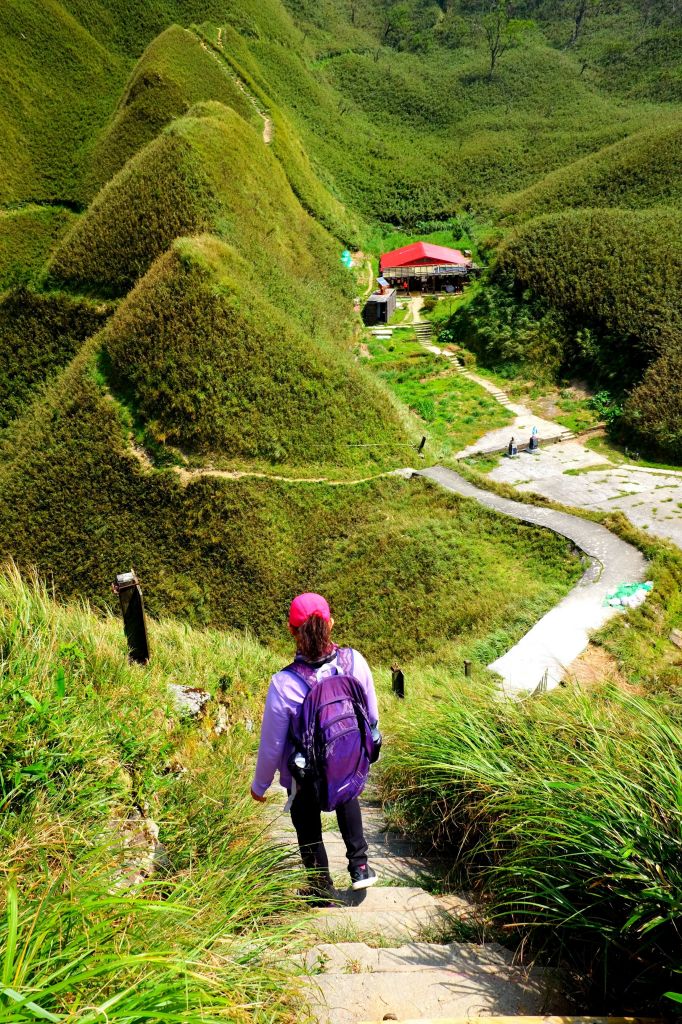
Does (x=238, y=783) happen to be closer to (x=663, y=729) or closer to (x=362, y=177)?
(x=663, y=729)

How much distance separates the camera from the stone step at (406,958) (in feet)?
8.51

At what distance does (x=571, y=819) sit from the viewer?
2.81 metres

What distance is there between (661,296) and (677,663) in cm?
2286

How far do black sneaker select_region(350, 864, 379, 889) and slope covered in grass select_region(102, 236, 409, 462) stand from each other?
61.4 ft

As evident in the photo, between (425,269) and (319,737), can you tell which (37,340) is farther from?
(319,737)

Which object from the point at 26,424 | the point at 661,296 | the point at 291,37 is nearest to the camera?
the point at 26,424

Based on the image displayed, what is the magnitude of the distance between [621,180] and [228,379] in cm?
3328

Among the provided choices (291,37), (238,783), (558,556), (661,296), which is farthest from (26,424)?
(291,37)

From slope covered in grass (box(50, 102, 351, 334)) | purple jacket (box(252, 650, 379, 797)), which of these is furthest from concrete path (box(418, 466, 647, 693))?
slope covered in grass (box(50, 102, 351, 334))

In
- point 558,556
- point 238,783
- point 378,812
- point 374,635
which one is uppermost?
point 238,783

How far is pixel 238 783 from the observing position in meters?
3.99

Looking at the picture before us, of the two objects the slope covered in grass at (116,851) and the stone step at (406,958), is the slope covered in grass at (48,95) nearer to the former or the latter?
the slope covered in grass at (116,851)

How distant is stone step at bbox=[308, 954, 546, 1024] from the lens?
232 centimetres

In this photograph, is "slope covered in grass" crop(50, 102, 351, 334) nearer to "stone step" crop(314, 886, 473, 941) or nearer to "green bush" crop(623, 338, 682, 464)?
"green bush" crop(623, 338, 682, 464)
